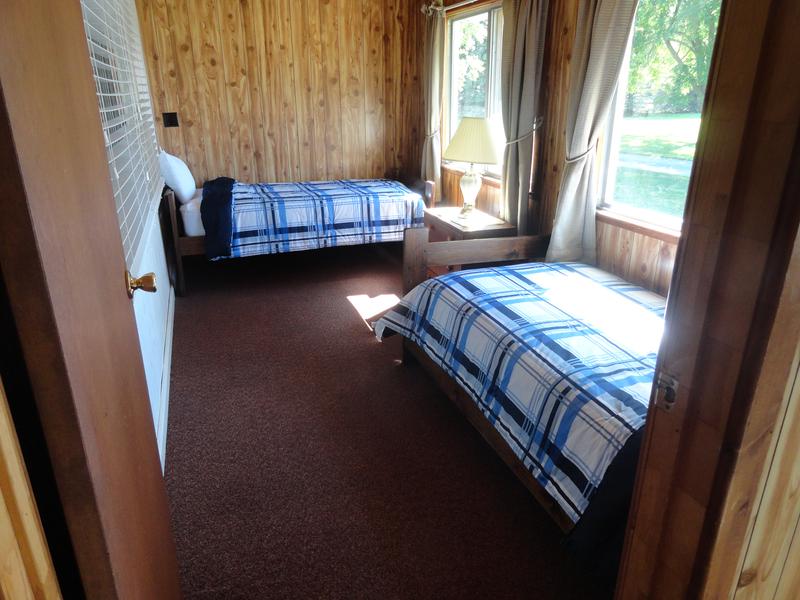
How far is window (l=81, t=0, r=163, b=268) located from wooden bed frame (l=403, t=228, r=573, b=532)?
4.14 ft

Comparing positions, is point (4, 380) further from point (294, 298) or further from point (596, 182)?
point (294, 298)

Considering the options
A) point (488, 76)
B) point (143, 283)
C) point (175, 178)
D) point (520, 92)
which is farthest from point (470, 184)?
point (143, 283)

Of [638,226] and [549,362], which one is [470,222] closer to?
[638,226]

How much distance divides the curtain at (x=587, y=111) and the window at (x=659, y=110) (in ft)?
0.37

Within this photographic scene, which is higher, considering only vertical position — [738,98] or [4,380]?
[738,98]

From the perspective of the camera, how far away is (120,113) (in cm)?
224

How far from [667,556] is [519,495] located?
1.17 m

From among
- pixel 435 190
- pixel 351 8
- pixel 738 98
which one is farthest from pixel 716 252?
pixel 351 8

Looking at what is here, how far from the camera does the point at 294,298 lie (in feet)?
12.9

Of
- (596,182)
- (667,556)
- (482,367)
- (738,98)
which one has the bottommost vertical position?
(482,367)

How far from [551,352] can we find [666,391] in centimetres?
106

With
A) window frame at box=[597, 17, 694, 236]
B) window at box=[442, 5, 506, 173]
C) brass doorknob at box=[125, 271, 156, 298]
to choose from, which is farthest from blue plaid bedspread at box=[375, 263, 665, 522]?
window at box=[442, 5, 506, 173]

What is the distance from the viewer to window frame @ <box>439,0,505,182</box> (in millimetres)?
4051

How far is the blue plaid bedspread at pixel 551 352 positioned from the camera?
5.12 feet
